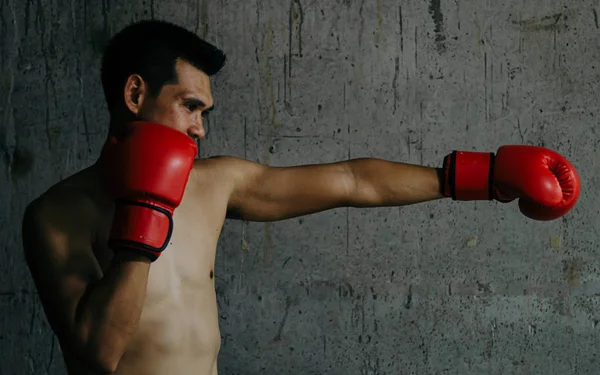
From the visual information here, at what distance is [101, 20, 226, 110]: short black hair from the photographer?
5.63 ft

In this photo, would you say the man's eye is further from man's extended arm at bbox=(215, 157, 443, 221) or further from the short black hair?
man's extended arm at bbox=(215, 157, 443, 221)

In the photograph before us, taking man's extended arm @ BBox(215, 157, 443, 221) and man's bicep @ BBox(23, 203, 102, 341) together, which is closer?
man's bicep @ BBox(23, 203, 102, 341)

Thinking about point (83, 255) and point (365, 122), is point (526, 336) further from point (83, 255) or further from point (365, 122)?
point (83, 255)

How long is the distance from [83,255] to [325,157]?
54.5 inches

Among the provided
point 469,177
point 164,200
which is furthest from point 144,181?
point 469,177

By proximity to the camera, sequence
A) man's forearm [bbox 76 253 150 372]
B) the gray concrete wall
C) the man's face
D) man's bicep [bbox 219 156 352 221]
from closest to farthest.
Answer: man's forearm [bbox 76 253 150 372]
the man's face
man's bicep [bbox 219 156 352 221]
the gray concrete wall

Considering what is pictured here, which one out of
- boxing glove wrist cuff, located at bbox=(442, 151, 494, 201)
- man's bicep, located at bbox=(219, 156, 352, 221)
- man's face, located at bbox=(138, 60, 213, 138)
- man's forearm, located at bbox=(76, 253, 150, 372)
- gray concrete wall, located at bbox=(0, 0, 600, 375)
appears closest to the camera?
man's forearm, located at bbox=(76, 253, 150, 372)

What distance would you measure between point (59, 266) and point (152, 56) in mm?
617

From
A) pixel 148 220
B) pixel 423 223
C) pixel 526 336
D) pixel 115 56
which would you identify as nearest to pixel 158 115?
pixel 115 56

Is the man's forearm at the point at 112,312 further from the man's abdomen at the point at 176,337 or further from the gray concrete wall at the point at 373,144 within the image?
the gray concrete wall at the point at 373,144

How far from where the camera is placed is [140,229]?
52.7 inches

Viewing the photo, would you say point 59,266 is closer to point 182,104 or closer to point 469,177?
point 182,104

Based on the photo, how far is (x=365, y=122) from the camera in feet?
8.80

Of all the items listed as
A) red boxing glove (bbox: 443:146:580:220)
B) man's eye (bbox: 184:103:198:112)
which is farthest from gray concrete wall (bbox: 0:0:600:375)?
man's eye (bbox: 184:103:198:112)
